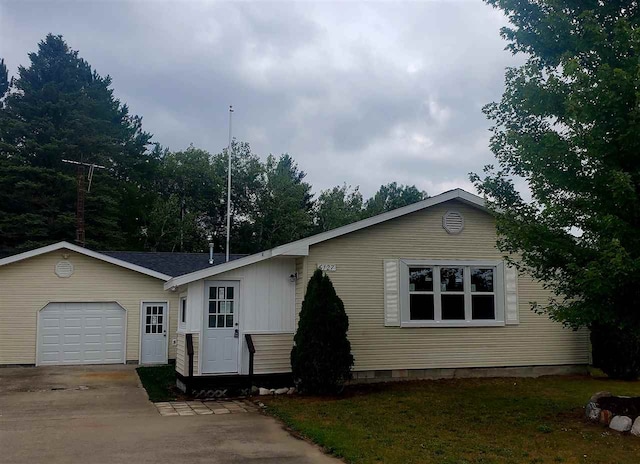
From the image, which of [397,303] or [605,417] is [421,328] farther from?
[605,417]

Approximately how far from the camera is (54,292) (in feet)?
54.2

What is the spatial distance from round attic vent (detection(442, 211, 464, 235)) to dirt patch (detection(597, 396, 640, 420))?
4953mm

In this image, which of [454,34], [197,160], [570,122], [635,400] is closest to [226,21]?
[454,34]

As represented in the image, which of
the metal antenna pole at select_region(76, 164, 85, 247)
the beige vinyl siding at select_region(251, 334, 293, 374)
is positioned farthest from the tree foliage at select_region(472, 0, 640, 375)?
Result: the metal antenna pole at select_region(76, 164, 85, 247)

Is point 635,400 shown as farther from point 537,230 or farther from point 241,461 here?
point 241,461

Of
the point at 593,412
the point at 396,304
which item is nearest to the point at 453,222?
the point at 396,304

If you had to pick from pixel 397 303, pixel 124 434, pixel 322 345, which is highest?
pixel 397 303

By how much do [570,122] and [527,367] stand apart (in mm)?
6874

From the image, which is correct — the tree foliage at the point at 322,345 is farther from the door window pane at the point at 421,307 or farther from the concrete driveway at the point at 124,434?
the door window pane at the point at 421,307

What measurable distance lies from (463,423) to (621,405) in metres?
2.18

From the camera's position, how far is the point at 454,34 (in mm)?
11070

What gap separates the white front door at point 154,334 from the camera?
17.3 meters

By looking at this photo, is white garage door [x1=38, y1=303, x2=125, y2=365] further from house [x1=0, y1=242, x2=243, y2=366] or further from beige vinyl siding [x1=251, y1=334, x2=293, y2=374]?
beige vinyl siding [x1=251, y1=334, x2=293, y2=374]

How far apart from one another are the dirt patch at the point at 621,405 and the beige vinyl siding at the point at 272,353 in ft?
18.7
